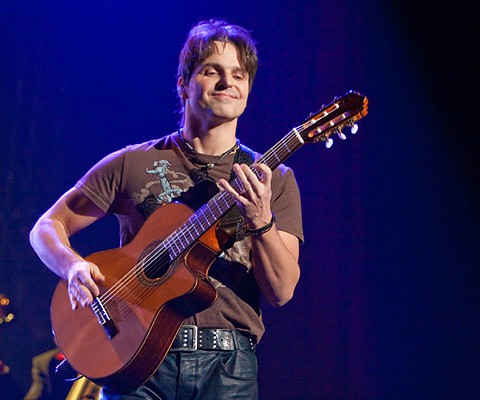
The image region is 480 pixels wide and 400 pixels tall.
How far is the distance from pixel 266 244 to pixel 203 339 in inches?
17.6

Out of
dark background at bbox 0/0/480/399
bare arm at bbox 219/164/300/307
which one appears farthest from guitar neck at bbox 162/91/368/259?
dark background at bbox 0/0/480/399

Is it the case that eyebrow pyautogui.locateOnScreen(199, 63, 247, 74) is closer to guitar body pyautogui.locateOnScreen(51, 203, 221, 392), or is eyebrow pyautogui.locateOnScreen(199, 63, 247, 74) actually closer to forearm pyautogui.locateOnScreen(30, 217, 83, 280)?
guitar body pyautogui.locateOnScreen(51, 203, 221, 392)

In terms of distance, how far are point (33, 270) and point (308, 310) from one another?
214 centimetres

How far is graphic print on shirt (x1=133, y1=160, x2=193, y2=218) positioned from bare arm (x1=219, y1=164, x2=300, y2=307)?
35cm

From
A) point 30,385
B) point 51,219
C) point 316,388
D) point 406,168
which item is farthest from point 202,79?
point 30,385

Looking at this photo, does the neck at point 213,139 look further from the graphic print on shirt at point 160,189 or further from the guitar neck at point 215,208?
the guitar neck at point 215,208

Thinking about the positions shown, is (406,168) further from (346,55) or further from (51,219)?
(51,219)

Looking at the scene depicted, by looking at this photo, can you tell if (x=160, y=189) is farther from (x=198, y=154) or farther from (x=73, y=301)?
(x=73, y=301)

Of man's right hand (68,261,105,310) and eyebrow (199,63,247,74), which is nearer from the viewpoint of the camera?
man's right hand (68,261,105,310)

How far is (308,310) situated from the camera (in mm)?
4785

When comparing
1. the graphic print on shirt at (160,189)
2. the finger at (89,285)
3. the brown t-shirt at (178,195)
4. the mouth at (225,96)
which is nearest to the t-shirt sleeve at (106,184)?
the brown t-shirt at (178,195)

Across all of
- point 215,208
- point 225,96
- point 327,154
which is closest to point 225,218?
point 215,208

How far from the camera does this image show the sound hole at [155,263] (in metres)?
2.69

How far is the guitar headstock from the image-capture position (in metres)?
2.65
